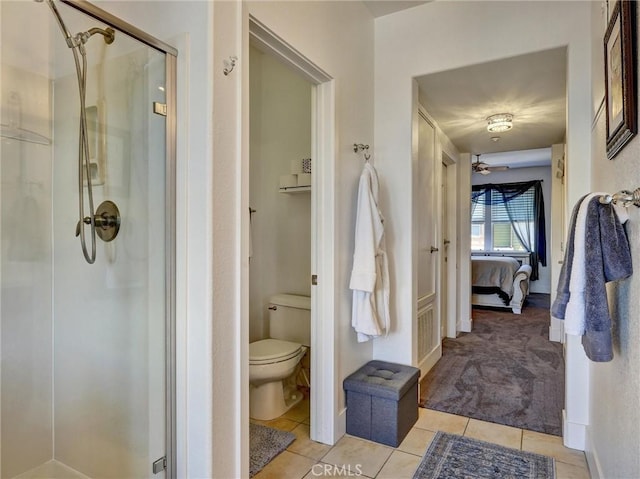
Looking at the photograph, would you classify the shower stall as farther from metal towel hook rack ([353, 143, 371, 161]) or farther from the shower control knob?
metal towel hook rack ([353, 143, 371, 161])

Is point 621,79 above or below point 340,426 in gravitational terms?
above

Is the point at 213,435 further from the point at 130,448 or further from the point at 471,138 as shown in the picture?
the point at 471,138

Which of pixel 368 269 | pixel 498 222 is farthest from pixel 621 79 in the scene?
pixel 498 222

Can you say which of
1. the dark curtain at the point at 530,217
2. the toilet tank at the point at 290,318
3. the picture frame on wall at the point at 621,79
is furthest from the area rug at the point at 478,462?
the dark curtain at the point at 530,217

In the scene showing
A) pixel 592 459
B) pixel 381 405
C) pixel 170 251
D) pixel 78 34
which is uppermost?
pixel 78 34

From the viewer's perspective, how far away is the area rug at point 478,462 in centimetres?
186

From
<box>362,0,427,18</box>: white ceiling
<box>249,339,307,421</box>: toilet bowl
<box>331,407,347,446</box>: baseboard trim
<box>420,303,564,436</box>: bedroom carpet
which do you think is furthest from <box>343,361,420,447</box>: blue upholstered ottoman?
<box>362,0,427,18</box>: white ceiling

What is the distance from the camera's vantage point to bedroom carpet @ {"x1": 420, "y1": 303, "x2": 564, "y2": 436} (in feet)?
8.32

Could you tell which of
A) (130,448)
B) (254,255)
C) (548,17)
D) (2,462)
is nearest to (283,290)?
(254,255)

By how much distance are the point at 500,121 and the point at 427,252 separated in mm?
1379

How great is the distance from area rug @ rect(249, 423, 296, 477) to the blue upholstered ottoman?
15.6 inches

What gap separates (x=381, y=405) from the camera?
2154 mm

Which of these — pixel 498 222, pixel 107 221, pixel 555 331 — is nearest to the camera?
pixel 107 221

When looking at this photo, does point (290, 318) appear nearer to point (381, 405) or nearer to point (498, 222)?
point (381, 405)
